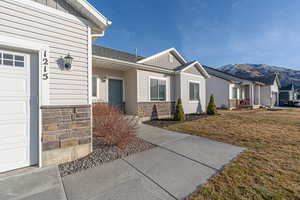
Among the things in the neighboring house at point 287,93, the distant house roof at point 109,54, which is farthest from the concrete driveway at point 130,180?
the neighboring house at point 287,93

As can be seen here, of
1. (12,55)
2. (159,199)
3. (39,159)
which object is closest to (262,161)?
(159,199)

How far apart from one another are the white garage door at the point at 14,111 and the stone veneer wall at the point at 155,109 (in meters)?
5.66

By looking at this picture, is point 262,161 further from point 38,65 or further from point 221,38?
point 221,38

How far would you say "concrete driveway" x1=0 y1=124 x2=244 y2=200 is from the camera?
2.19 metres

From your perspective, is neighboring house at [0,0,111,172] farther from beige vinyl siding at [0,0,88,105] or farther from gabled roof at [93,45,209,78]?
gabled roof at [93,45,209,78]

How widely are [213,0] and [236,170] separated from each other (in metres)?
10.5

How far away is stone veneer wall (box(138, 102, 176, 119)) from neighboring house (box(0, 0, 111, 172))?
4801 millimetres

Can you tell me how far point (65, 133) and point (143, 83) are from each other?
18.6ft

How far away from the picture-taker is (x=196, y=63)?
449 inches

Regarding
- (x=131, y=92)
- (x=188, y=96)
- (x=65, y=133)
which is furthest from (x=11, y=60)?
(x=188, y=96)

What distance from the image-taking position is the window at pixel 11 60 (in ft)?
9.18

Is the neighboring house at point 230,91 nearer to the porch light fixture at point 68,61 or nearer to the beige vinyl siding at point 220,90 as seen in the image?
the beige vinyl siding at point 220,90

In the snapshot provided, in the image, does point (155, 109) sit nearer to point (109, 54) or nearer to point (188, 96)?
point (188, 96)

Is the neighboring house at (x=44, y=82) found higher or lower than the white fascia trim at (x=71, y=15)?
lower
